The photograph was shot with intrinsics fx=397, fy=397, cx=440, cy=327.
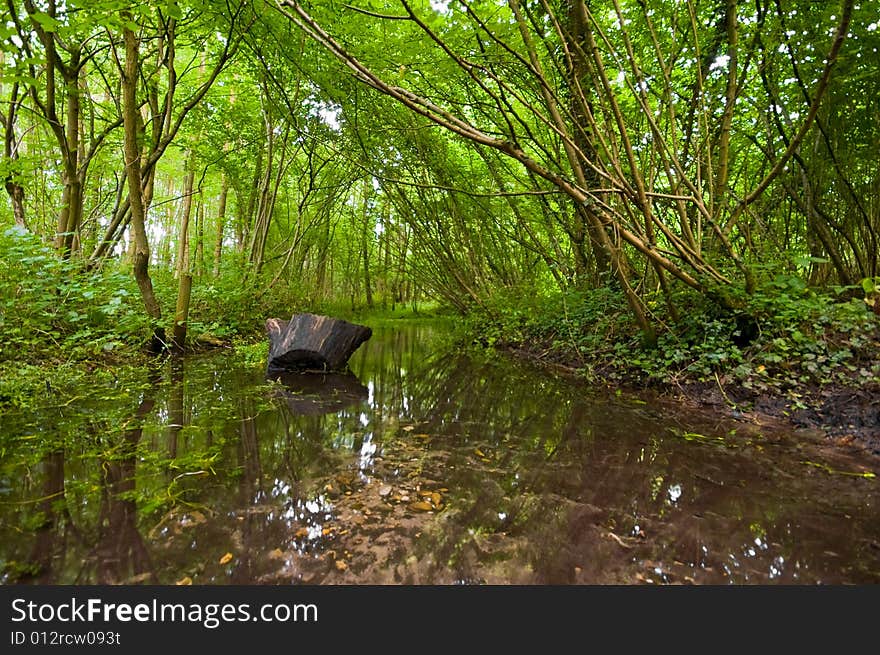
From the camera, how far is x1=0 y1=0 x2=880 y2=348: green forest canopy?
279cm

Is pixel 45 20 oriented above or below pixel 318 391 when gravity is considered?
above

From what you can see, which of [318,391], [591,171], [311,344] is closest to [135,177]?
[311,344]

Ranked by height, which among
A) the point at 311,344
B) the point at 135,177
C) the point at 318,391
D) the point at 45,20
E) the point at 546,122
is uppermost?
the point at 45,20

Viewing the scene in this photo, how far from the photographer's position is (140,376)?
3.47 m

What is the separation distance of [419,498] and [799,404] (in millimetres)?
2565

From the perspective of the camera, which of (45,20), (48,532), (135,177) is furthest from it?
(135,177)

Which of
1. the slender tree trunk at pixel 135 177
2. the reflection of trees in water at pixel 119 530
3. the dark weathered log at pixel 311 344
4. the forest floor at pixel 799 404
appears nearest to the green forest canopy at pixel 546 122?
the slender tree trunk at pixel 135 177

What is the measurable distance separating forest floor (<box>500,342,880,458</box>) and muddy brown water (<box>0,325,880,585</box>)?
16 centimetres

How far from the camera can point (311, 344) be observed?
4441 millimetres

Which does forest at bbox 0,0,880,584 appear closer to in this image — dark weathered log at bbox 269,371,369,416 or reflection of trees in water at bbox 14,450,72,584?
reflection of trees in water at bbox 14,450,72,584

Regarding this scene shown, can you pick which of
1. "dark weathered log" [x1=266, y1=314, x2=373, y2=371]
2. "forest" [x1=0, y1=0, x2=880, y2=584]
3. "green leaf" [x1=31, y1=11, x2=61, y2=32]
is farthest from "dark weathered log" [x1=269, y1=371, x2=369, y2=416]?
"green leaf" [x1=31, y1=11, x2=61, y2=32]

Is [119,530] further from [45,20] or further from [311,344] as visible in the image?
[311,344]

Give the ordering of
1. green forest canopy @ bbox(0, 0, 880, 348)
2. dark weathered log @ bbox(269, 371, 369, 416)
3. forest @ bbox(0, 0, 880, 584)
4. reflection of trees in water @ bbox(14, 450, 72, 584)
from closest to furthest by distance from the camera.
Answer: reflection of trees in water @ bbox(14, 450, 72, 584), forest @ bbox(0, 0, 880, 584), green forest canopy @ bbox(0, 0, 880, 348), dark weathered log @ bbox(269, 371, 369, 416)

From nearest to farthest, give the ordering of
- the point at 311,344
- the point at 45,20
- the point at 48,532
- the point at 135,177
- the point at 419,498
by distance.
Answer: the point at 48,532
the point at 419,498
the point at 45,20
the point at 135,177
the point at 311,344
